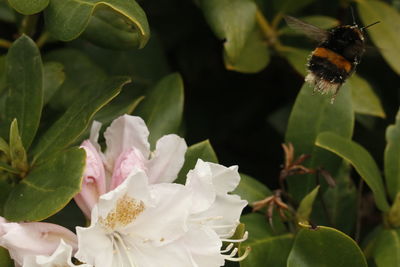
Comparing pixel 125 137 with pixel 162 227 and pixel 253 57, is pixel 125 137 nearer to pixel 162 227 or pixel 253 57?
pixel 162 227

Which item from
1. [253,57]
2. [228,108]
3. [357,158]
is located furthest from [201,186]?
[228,108]

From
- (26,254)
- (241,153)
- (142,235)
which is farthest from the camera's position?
(241,153)

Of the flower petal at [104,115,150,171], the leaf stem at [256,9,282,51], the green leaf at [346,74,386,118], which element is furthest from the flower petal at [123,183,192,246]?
the leaf stem at [256,9,282,51]

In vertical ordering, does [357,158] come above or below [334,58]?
below

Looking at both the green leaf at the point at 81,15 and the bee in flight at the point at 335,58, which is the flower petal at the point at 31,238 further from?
the bee in flight at the point at 335,58

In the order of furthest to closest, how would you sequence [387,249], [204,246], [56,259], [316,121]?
[316,121] < [387,249] < [204,246] < [56,259]

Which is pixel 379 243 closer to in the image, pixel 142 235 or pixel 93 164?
pixel 142 235

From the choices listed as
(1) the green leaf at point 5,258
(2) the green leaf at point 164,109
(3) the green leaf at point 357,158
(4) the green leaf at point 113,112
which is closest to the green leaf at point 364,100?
(3) the green leaf at point 357,158

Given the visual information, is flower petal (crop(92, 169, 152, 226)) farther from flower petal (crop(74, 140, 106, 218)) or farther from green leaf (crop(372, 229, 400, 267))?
green leaf (crop(372, 229, 400, 267))

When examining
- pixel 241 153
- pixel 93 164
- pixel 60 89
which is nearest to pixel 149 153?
pixel 93 164
